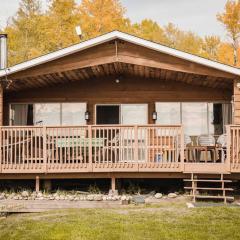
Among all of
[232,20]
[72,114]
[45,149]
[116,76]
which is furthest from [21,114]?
[232,20]

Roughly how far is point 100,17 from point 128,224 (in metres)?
25.1

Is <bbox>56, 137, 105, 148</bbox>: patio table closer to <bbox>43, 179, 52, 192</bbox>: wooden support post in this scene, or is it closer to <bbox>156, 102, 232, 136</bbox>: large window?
<bbox>43, 179, 52, 192</bbox>: wooden support post

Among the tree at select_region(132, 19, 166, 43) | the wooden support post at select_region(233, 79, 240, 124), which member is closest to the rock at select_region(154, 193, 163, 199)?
the wooden support post at select_region(233, 79, 240, 124)

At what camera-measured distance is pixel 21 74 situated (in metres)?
13.2

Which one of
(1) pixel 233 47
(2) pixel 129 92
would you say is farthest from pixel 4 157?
(1) pixel 233 47

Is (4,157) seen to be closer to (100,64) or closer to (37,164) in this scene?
(37,164)

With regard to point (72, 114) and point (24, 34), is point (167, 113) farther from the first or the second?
point (24, 34)

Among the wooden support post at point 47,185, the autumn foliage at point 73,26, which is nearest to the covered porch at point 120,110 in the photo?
the wooden support post at point 47,185

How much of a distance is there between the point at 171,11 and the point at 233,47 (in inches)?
905

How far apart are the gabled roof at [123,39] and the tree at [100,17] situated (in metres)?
19.3

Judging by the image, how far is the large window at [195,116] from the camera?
1538 centimetres

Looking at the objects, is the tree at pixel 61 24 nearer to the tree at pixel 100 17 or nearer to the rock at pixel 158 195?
the tree at pixel 100 17

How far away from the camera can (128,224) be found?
907 centimetres

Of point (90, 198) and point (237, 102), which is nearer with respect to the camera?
point (90, 198)
